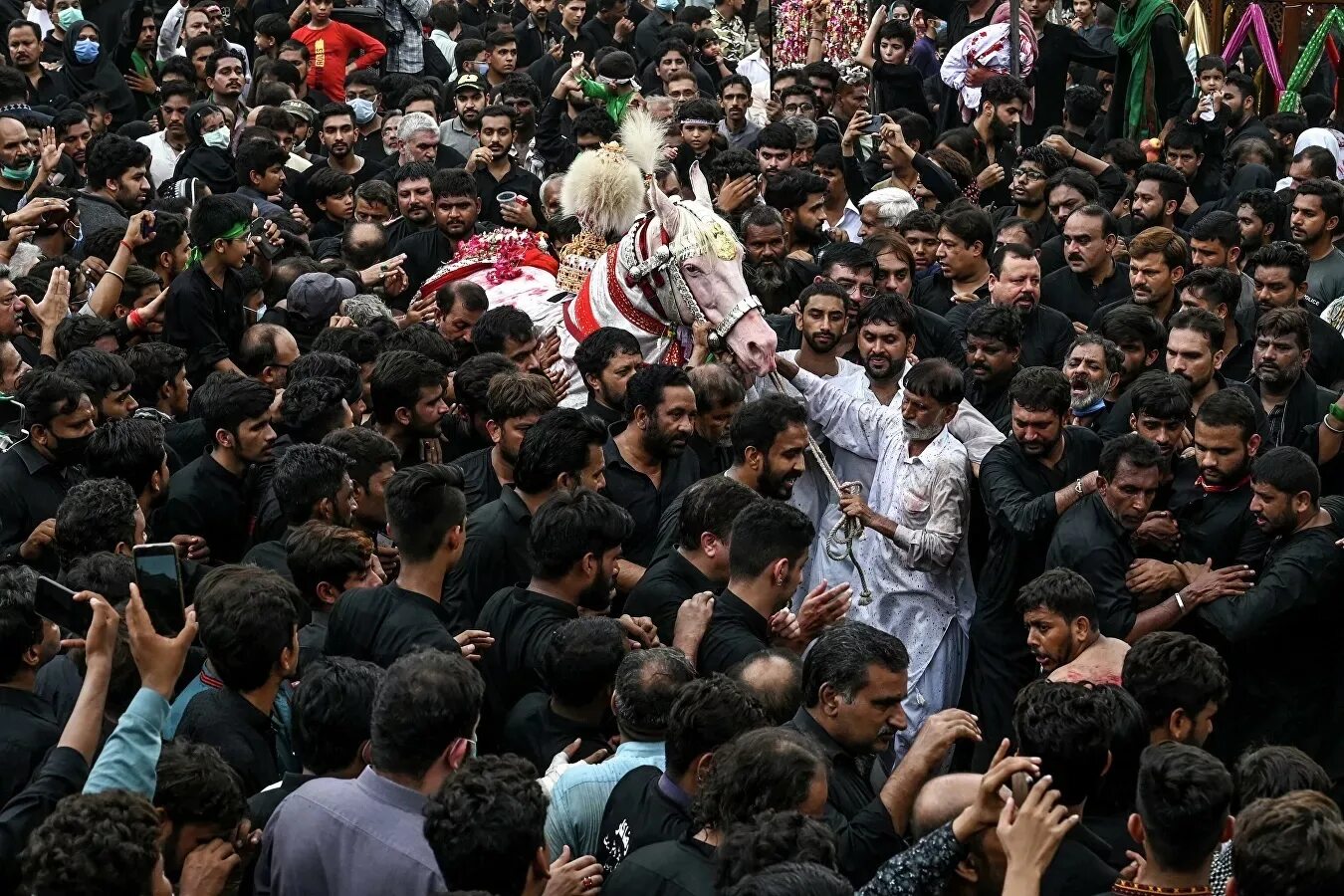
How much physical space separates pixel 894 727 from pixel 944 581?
2.27 metres

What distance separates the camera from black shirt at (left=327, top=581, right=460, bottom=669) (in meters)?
5.41

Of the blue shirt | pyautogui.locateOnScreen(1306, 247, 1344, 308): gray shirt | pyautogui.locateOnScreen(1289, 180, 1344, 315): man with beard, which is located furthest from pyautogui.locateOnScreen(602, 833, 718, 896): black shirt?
pyautogui.locateOnScreen(1289, 180, 1344, 315): man with beard

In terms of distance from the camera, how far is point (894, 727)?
5.01m

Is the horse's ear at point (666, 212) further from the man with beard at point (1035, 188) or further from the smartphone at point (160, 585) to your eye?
the smartphone at point (160, 585)

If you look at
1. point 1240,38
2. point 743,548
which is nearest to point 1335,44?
point 1240,38

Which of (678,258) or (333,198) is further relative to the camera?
(333,198)

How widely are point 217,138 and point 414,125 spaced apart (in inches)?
52.5

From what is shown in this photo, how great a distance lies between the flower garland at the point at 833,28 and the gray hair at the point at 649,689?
11.9 metres

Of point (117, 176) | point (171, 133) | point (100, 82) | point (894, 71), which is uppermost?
point (117, 176)

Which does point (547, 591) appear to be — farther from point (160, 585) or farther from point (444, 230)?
point (444, 230)

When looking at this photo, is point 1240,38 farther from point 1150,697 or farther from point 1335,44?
point 1150,697

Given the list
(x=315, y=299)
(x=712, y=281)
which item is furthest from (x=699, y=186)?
(x=315, y=299)

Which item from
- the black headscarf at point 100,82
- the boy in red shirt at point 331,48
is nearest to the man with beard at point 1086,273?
the boy in red shirt at point 331,48

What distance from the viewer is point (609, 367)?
756 centimetres
